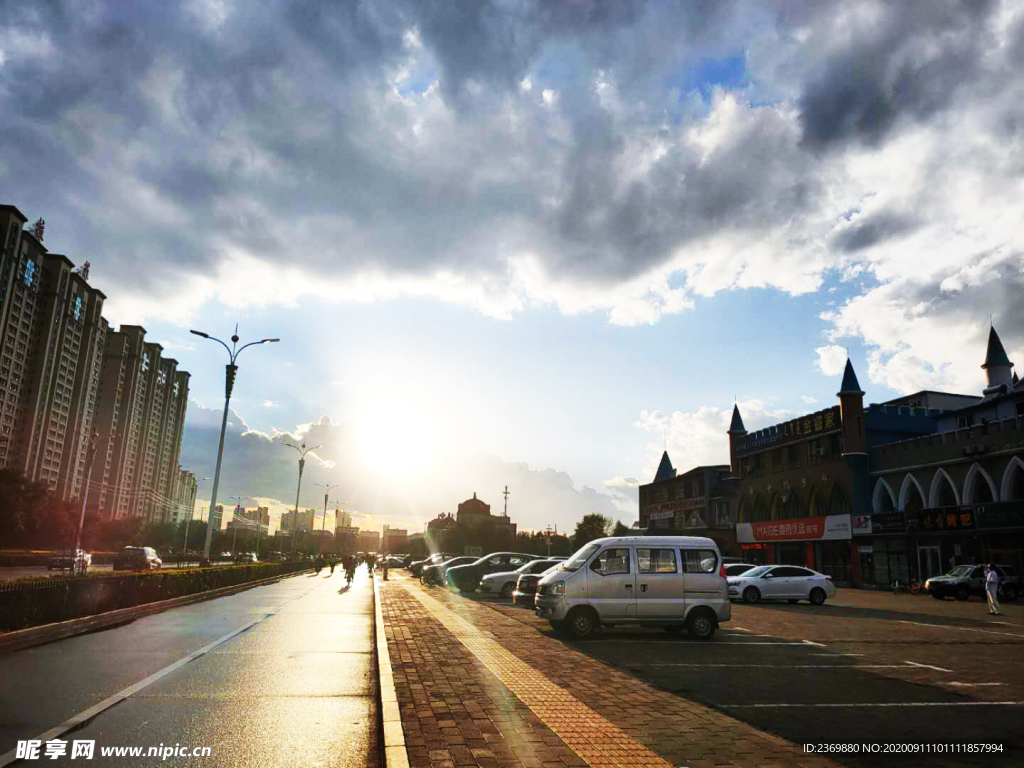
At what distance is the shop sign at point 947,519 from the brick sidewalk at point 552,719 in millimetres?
33962

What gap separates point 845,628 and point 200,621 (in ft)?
51.2

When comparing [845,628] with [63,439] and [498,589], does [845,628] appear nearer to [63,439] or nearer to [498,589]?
[498,589]

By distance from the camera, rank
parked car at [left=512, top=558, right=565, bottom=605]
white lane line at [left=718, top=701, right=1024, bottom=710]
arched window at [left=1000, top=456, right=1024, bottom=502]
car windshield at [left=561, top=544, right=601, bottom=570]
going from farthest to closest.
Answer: arched window at [left=1000, top=456, right=1024, bottom=502] → parked car at [left=512, top=558, right=565, bottom=605] → car windshield at [left=561, top=544, right=601, bottom=570] → white lane line at [left=718, top=701, right=1024, bottom=710]

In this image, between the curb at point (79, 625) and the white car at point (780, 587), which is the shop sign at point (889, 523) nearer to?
the white car at point (780, 587)

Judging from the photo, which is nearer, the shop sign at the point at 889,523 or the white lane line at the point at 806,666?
the white lane line at the point at 806,666

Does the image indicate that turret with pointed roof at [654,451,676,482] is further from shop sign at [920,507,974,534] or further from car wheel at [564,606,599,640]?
car wheel at [564,606,599,640]

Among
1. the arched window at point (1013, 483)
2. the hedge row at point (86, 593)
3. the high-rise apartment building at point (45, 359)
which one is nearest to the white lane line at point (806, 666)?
the hedge row at point (86, 593)

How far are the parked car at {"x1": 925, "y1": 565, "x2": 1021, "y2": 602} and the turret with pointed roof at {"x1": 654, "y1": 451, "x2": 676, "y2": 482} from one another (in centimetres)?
5560

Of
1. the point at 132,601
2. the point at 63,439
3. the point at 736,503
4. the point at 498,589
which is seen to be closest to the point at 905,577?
the point at 736,503

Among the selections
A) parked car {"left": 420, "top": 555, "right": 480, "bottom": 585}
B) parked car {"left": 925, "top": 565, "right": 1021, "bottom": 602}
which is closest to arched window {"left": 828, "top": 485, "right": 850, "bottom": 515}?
parked car {"left": 925, "top": 565, "right": 1021, "bottom": 602}

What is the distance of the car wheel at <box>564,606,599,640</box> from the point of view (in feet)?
43.5

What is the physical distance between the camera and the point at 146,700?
7.03m

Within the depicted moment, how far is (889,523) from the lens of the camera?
40.5 meters

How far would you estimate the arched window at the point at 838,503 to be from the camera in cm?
4553
